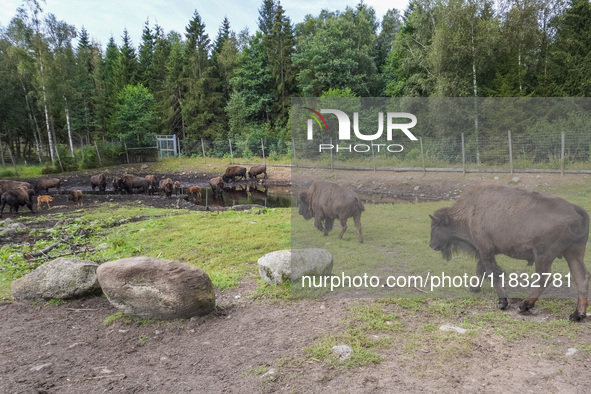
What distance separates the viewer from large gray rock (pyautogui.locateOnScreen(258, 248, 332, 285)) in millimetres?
5719

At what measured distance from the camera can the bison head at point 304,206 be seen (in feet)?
22.6

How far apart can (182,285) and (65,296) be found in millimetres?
2292

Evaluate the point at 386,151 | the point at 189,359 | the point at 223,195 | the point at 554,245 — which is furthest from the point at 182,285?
the point at 223,195

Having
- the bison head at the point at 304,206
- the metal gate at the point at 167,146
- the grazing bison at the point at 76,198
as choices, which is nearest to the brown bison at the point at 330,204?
the bison head at the point at 304,206

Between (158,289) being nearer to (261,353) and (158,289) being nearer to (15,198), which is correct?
(261,353)

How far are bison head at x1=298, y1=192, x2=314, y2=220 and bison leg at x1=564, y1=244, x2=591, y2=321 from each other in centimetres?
386

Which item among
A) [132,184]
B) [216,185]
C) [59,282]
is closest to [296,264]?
[59,282]

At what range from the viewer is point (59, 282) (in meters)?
5.98

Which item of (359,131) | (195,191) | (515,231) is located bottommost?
(195,191)

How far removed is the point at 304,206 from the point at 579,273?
13.5ft

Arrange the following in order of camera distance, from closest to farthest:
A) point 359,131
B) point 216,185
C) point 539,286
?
1. point 539,286
2. point 359,131
3. point 216,185

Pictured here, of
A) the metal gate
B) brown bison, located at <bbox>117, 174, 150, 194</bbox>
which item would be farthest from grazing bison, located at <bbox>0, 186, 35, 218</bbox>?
the metal gate

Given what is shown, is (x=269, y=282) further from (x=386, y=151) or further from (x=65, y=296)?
(x=65, y=296)

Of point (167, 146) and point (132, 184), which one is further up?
point (167, 146)
